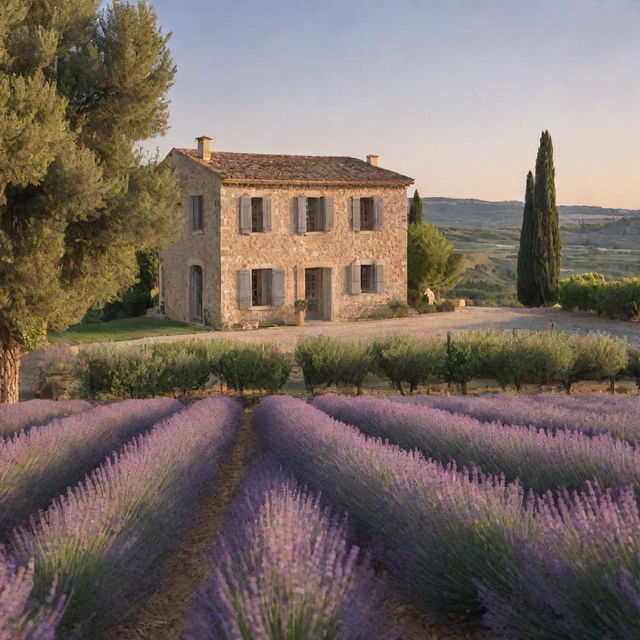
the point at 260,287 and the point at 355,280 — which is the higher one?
the point at 355,280

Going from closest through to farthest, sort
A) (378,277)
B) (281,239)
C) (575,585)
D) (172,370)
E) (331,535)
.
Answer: (575,585), (331,535), (172,370), (281,239), (378,277)

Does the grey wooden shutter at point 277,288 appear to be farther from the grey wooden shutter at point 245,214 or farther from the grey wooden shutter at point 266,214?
the grey wooden shutter at point 245,214

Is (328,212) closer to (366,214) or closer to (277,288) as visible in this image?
(366,214)

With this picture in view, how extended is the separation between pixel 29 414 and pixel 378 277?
15238mm

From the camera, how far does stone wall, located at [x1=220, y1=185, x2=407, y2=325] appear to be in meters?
19.4

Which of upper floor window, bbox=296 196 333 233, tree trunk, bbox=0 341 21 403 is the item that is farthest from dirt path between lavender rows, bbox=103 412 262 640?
upper floor window, bbox=296 196 333 233

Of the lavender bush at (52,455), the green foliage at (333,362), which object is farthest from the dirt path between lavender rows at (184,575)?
the green foliage at (333,362)

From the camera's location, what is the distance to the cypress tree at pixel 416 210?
25.3 meters

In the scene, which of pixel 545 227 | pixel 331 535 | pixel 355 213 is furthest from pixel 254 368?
pixel 545 227

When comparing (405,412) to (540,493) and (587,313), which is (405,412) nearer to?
(540,493)

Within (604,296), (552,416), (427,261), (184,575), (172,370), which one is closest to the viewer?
(184,575)

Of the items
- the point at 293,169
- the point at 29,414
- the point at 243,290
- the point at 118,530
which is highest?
the point at 293,169

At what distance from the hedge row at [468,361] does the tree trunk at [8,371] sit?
4.34 m

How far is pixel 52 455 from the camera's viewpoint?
4625 millimetres
